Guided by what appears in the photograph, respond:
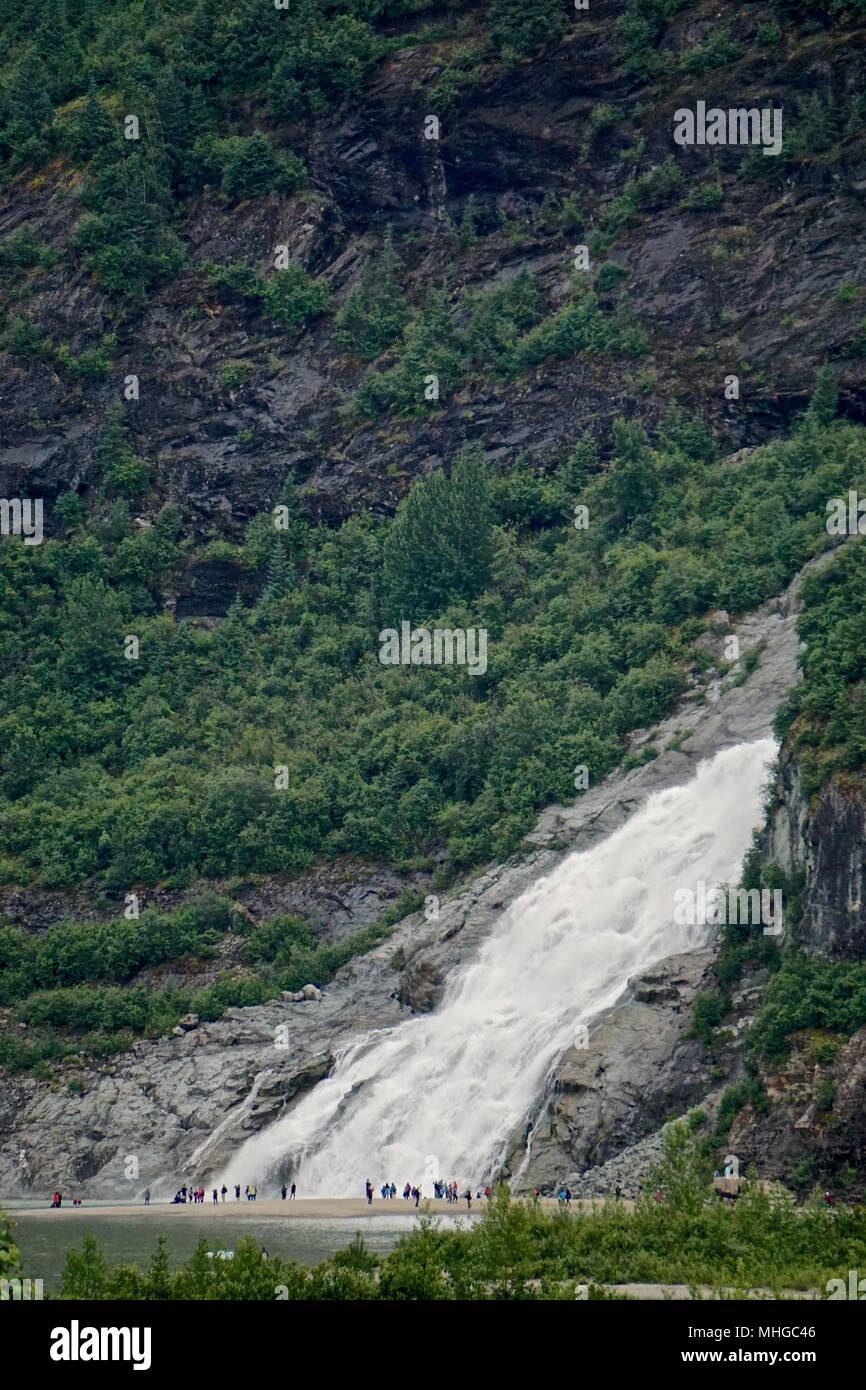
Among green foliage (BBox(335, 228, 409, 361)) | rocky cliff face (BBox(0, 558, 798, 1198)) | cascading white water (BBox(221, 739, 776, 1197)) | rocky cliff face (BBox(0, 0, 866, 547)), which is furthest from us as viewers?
green foliage (BBox(335, 228, 409, 361))

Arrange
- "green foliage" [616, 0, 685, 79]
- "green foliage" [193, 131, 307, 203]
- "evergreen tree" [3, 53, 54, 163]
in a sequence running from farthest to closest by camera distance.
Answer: "evergreen tree" [3, 53, 54, 163] → "green foliage" [193, 131, 307, 203] → "green foliage" [616, 0, 685, 79]

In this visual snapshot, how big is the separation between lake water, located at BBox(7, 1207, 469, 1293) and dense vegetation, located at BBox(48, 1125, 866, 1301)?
701cm

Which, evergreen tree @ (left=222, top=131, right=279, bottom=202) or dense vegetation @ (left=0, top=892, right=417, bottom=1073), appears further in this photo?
evergreen tree @ (left=222, top=131, right=279, bottom=202)

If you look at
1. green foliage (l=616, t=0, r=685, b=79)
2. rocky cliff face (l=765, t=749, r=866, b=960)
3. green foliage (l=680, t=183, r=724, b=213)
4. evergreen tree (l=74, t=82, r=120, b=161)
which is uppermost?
green foliage (l=616, t=0, r=685, b=79)

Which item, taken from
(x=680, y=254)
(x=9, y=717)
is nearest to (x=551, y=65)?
(x=680, y=254)

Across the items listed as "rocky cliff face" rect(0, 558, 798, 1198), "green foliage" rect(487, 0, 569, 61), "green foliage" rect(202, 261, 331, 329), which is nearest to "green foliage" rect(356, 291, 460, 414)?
"green foliage" rect(202, 261, 331, 329)

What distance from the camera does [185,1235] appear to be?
219 feet

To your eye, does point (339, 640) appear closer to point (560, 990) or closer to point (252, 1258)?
point (560, 990)

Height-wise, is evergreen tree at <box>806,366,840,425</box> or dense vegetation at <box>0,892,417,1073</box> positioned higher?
evergreen tree at <box>806,366,840,425</box>

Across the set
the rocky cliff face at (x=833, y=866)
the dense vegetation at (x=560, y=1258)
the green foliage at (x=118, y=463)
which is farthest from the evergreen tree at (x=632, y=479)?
the dense vegetation at (x=560, y=1258)

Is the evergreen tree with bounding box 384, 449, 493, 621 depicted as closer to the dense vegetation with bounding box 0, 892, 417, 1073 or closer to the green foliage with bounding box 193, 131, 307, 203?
the dense vegetation with bounding box 0, 892, 417, 1073

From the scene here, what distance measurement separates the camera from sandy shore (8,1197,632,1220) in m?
71.4

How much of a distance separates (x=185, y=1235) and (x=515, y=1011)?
20.9m

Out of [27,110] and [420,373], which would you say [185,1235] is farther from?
[27,110]
